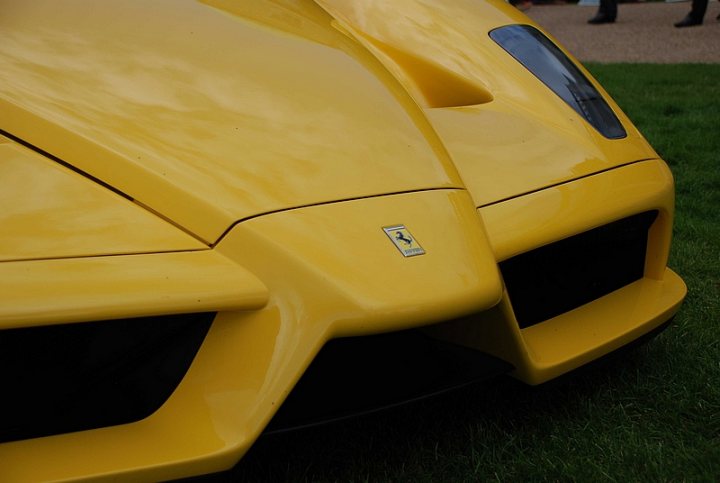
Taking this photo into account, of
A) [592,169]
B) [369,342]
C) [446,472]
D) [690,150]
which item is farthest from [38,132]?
→ [690,150]

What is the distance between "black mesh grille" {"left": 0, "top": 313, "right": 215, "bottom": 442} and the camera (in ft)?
4.22

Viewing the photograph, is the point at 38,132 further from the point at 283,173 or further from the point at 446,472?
the point at 446,472

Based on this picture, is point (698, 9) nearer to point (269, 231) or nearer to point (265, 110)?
point (265, 110)

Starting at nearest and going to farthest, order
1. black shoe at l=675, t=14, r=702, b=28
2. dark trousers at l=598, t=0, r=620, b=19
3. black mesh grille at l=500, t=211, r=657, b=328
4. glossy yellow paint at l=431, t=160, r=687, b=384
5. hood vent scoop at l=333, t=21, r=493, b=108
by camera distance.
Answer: glossy yellow paint at l=431, t=160, r=687, b=384 → black mesh grille at l=500, t=211, r=657, b=328 → hood vent scoop at l=333, t=21, r=493, b=108 → black shoe at l=675, t=14, r=702, b=28 → dark trousers at l=598, t=0, r=620, b=19

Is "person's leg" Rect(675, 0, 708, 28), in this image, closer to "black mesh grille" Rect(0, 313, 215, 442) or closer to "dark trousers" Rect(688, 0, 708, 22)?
"dark trousers" Rect(688, 0, 708, 22)

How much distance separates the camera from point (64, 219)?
1.31m

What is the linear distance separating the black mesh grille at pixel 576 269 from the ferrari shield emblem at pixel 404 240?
35 centimetres

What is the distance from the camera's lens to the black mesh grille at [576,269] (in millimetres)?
1712

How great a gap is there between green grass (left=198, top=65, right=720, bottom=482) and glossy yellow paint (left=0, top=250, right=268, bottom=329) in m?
0.24

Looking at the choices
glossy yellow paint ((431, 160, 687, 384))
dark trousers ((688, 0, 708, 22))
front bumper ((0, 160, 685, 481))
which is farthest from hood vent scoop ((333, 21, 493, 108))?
dark trousers ((688, 0, 708, 22))

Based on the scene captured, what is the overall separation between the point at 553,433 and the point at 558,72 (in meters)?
0.84

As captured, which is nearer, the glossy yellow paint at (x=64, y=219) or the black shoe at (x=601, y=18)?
the glossy yellow paint at (x=64, y=219)

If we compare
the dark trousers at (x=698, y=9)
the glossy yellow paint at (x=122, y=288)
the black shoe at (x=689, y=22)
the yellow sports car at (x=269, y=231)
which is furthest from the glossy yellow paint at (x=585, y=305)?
the black shoe at (x=689, y=22)

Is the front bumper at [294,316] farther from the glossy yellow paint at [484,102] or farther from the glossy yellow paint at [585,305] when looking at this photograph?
the glossy yellow paint at [484,102]
